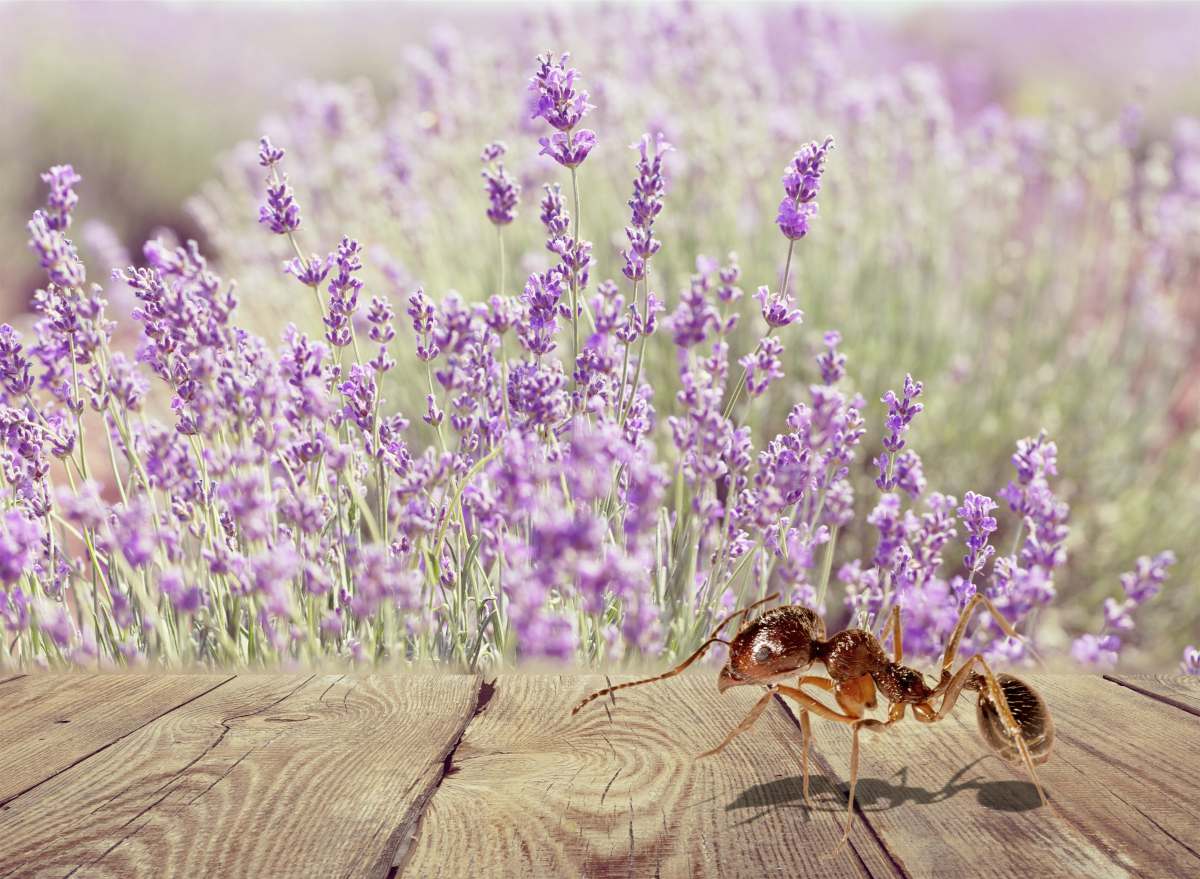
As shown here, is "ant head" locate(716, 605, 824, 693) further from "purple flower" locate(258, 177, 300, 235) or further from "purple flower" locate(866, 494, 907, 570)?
"purple flower" locate(258, 177, 300, 235)

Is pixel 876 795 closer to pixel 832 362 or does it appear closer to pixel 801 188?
pixel 832 362

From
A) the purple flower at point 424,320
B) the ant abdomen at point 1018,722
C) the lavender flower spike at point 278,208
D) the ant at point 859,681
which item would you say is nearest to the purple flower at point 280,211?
the lavender flower spike at point 278,208

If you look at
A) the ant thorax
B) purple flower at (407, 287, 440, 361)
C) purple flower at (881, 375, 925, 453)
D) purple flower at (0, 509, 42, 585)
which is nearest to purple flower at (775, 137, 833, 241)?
purple flower at (881, 375, 925, 453)

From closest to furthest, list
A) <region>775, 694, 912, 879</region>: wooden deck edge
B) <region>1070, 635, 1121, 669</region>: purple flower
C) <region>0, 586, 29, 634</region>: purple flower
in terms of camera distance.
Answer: <region>775, 694, 912, 879</region>: wooden deck edge < <region>0, 586, 29, 634</region>: purple flower < <region>1070, 635, 1121, 669</region>: purple flower

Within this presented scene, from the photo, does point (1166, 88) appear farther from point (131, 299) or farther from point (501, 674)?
point (501, 674)

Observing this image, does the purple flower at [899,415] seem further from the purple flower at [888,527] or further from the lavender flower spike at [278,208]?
the lavender flower spike at [278,208]

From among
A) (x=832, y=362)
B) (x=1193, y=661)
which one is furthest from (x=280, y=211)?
(x=1193, y=661)
